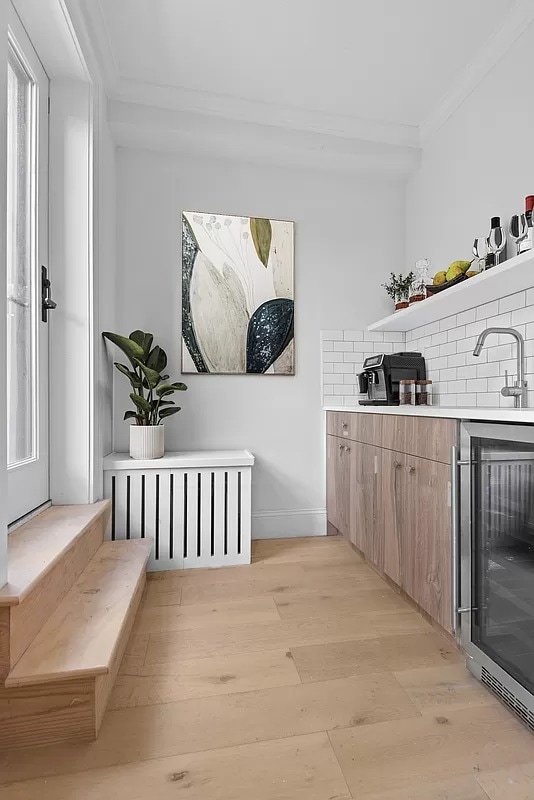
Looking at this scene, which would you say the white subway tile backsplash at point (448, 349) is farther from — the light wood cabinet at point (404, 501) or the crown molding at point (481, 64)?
the crown molding at point (481, 64)

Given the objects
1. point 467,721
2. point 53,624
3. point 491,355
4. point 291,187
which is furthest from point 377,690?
point 291,187

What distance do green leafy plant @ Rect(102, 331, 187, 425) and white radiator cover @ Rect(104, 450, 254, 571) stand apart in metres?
0.26

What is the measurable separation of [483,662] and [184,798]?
932 millimetres

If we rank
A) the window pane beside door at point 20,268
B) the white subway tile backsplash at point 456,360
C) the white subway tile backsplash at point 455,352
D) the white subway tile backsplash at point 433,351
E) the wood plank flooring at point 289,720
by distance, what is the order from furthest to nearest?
the white subway tile backsplash at point 433,351, the white subway tile backsplash at point 456,360, the white subway tile backsplash at point 455,352, the window pane beside door at point 20,268, the wood plank flooring at point 289,720

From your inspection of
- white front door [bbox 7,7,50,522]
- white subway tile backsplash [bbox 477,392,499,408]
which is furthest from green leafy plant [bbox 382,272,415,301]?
white front door [bbox 7,7,50,522]

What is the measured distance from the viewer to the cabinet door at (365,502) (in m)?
2.15

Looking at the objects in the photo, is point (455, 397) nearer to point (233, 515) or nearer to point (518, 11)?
point (233, 515)

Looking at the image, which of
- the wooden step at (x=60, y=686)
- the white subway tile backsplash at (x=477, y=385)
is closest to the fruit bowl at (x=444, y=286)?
the white subway tile backsplash at (x=477, y=385)

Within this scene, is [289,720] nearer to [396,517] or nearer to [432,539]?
[432,539]

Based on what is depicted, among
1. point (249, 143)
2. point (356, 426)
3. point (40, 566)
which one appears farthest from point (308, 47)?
point (40, 566)

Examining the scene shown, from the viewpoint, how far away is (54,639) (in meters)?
1.28

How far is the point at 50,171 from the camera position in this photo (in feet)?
6.81

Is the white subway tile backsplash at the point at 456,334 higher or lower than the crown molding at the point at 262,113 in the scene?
lower

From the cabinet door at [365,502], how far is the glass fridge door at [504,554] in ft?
2.29
